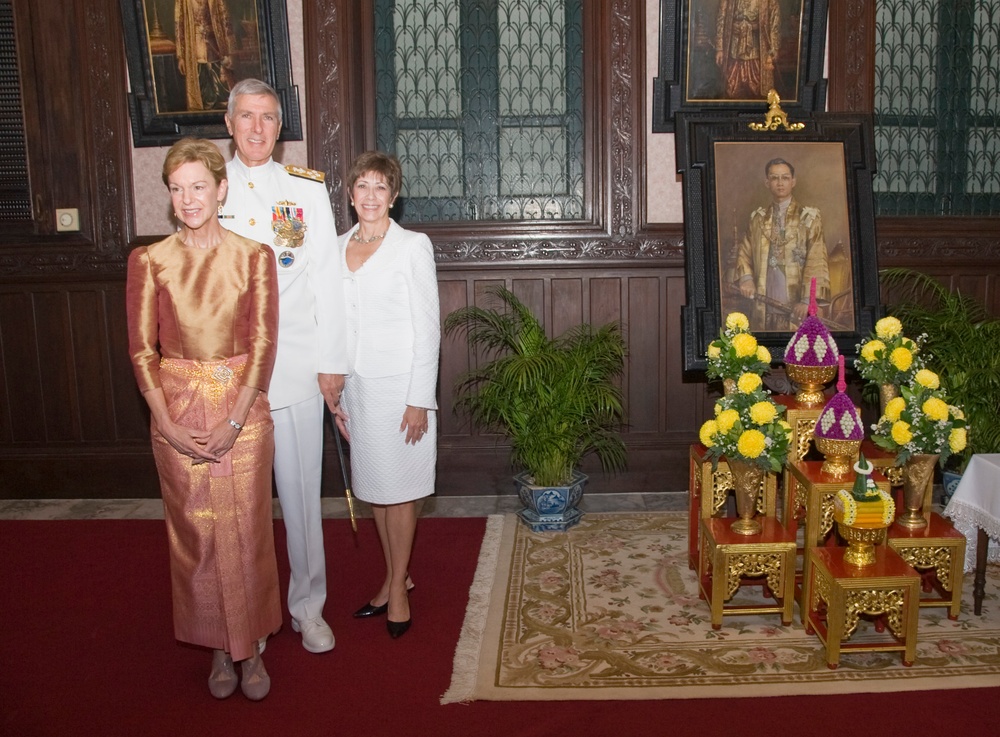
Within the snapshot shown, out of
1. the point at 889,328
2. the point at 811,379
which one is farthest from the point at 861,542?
the point at 889,328

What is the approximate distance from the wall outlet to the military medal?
2.56 metres

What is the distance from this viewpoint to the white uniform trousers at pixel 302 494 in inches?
111

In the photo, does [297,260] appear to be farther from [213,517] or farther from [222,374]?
[213,517]

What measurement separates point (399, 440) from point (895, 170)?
3380 millimetres

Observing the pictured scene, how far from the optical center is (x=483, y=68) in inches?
184

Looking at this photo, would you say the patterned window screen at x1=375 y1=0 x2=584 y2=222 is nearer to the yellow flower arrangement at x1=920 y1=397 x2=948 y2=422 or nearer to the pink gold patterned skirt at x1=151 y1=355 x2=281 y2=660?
the yellow flower arrangement at x1=920 y1=397 x2=948 y2=422

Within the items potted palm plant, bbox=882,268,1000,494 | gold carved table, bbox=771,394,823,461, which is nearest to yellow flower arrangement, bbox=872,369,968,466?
gold carved table, bbox=771,394,823,461

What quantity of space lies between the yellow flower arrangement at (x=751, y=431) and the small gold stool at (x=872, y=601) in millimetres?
417

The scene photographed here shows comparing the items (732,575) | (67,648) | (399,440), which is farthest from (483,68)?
(67,648)

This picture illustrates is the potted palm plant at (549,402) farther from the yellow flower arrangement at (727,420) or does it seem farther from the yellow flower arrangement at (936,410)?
the yellow flower arrangement at (936,410)

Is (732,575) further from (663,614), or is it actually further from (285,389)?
(285,389)


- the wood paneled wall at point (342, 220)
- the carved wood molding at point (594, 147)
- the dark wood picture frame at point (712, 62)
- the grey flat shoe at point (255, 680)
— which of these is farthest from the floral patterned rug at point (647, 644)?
the dark wood picture frame at point (712, 62)

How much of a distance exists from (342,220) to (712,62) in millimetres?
2160

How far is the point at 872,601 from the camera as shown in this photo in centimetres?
270
